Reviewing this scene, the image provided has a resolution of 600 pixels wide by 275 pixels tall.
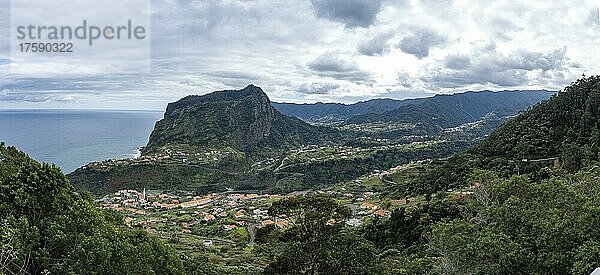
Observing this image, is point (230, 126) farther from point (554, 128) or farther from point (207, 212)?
point (554, 128)

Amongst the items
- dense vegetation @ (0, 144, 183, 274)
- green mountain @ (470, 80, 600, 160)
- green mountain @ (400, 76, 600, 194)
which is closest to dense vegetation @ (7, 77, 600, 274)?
dense vegetation @ (0, 144, 183, 274)

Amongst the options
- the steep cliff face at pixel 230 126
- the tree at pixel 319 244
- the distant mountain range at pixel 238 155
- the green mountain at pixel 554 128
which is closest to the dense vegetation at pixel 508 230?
the tree at pixel 319 244

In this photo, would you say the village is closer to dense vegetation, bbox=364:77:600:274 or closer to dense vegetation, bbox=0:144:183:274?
dense vegetation, bbox=364:77:600:274

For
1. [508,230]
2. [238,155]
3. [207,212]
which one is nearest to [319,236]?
[508,230]

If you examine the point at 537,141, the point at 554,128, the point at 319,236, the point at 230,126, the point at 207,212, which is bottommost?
the point at 207,212

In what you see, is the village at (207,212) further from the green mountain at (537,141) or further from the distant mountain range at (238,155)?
the green mountain at (537,141)

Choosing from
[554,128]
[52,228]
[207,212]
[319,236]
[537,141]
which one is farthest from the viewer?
[207,212]

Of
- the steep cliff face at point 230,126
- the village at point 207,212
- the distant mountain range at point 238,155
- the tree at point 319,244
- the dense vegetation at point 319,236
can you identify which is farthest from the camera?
the steep cliff face at point 230,126

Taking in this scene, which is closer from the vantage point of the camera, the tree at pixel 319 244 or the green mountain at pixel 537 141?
the tree at pixel 319 244

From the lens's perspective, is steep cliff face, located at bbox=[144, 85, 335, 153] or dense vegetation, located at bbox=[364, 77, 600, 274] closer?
dense vegetation, located at bbox=[364, 77, 600, 274]
